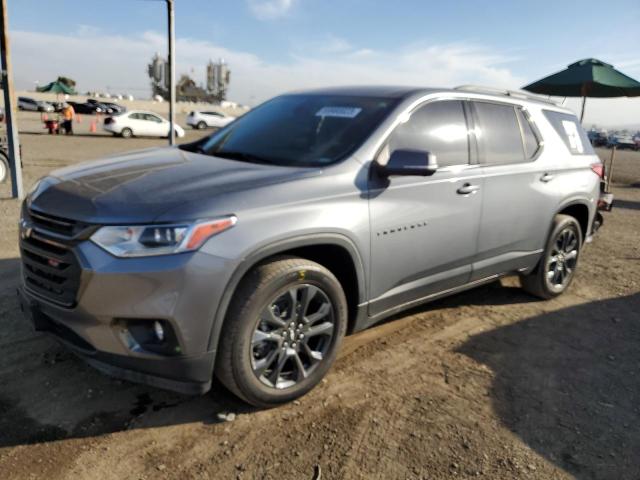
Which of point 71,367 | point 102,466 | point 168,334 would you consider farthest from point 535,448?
point 71,367

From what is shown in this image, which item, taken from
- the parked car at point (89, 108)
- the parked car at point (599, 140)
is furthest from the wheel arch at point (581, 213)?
the parked car at point (89, 108)

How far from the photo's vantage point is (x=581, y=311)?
4.86 metres

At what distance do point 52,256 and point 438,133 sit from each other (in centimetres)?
255

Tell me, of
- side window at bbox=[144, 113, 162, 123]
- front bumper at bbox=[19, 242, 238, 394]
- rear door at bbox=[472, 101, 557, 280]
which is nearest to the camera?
front bumper at bbox=[19, 242, 238, 394]

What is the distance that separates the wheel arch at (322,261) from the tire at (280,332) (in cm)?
7

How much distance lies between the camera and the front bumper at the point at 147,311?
247cm

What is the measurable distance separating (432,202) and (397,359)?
112cm

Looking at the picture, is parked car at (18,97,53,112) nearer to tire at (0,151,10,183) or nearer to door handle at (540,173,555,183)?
tire at (0,151,10,183)

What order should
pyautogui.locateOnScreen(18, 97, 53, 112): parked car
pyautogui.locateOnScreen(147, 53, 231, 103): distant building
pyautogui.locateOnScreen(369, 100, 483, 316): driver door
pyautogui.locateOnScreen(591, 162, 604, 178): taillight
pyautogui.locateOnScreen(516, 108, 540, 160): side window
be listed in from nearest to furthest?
pyautogui.locateOnScreen(369, 100, 483, 316): driver door, pyautogui.locateOnScreen(516, 108, 540, 160): side window, pyautogui.locateOnScreen(591, 162, 604, 178): taillight, pyautogui.locateOnScreen(18, 97, 53, 112): parked car, pyautogui.locateOnScreen(147, 53, 231, 103): distant building

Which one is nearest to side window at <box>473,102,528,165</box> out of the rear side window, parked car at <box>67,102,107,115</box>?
the rear side window

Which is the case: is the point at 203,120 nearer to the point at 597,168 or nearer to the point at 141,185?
the point at 597,168

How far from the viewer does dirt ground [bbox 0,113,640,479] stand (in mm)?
2615

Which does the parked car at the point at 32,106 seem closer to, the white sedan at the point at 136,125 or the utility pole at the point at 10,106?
the white sedan at the point at 136,125

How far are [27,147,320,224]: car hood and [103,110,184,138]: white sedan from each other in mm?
24487
